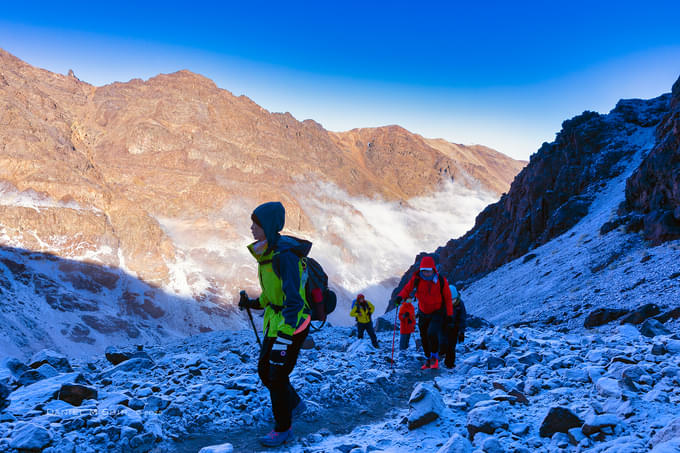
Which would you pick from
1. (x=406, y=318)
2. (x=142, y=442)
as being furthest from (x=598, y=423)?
(x=406, y=318)

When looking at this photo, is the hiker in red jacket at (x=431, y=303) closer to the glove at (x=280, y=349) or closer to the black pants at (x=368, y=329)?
the glove at (x=280, y=349)

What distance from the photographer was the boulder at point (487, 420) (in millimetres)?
4008

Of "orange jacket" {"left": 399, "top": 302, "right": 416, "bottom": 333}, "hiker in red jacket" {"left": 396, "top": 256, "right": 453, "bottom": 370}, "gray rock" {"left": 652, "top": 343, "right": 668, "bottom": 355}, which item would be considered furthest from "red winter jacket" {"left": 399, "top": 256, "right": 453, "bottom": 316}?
"gray rock" {"left": 652, "top": 343, "right": 668, "bottom": 355}

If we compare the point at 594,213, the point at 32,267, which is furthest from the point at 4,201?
the point at 594,213

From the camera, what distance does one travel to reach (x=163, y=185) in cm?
14462

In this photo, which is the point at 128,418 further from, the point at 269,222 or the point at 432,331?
the point at 432,331

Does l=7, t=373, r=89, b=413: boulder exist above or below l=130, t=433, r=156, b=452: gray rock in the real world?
above

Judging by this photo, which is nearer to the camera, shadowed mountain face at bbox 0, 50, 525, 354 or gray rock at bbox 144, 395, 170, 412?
gray rock at bbox 144, 395, 170, 412

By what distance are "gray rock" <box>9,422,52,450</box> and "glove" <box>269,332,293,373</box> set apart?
82.5 inches

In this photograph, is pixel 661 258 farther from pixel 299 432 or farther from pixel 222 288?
pixel 222 288

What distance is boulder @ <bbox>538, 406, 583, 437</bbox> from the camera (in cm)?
363

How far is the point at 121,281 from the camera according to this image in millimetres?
97000

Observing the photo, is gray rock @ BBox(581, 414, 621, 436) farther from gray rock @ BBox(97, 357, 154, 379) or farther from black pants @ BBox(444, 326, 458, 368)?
gray rock @ BBox(97, 357, 154, 379)

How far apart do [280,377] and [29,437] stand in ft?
7.40
